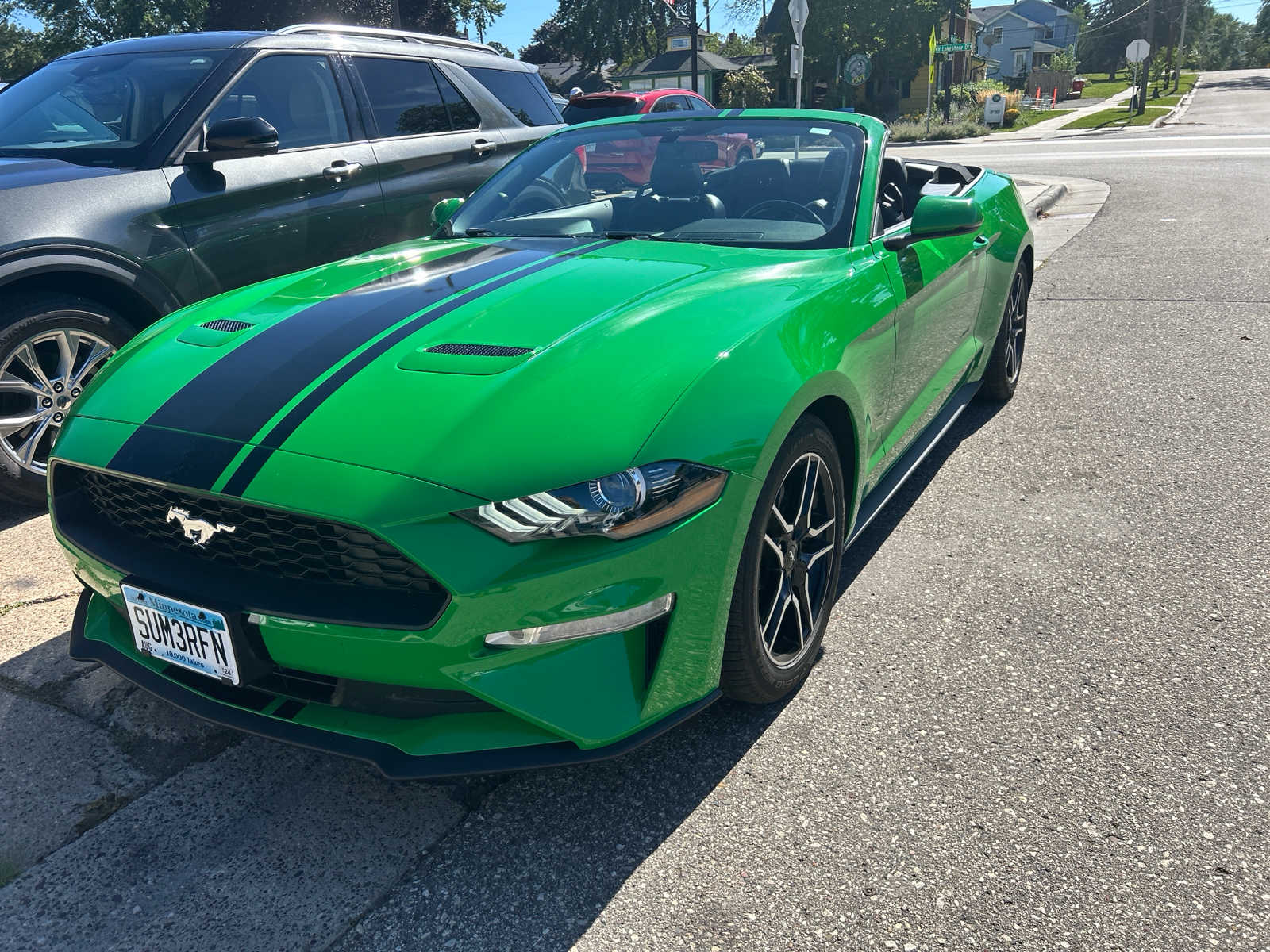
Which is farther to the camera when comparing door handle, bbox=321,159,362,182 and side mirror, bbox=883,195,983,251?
door handle, bbox=321,159,362,182

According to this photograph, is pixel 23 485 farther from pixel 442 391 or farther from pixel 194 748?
pixel 442 391

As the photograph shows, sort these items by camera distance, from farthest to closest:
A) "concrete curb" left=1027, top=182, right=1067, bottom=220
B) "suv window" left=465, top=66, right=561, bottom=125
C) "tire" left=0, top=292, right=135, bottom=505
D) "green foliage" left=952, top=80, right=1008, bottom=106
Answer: "green foliage" left=952, top=80, right=1008, bottom=106 → "concrete curb" left=1027, top=182, right=1067, bottom=220 → "suv window" left=465, top=66, right=561, bottom=125 → "tire" left=0, top=292, right=135, bottom=505

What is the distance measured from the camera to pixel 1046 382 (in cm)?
540

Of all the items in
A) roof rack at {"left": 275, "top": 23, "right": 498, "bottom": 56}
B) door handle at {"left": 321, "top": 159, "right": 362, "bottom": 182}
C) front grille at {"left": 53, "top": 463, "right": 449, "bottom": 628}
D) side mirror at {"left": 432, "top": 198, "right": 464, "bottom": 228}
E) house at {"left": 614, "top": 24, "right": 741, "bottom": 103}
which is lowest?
front grille at {"left": 53, "top": 463, "right": 449, "bottom": 628}

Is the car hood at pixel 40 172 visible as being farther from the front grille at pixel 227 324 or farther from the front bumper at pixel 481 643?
the front bumper at pixel 481 643

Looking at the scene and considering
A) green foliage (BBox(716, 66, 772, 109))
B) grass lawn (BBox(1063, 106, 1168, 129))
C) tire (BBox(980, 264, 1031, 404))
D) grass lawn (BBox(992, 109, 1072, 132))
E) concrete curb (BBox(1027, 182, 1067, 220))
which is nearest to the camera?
tire (BBox(980, 264, 1031, 404))

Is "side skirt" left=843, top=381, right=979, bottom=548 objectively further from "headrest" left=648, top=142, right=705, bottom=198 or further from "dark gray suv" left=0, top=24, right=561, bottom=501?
"dark gray suv" left=0, top=24, right=561, bottom=501

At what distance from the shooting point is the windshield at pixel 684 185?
3178 millimetres

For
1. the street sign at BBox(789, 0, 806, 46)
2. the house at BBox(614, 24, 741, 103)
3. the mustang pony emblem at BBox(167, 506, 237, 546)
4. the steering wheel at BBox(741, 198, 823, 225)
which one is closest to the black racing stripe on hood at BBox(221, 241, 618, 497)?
the mustang pony emblem at BBox(167, 506, 237, 546)

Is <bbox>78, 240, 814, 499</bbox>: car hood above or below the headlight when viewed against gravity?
above

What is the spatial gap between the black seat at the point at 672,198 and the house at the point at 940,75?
3503 centimetres

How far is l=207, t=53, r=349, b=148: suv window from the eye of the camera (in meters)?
4.36

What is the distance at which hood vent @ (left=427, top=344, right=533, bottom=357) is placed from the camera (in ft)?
7.34

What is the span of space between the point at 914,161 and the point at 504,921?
177 inches
